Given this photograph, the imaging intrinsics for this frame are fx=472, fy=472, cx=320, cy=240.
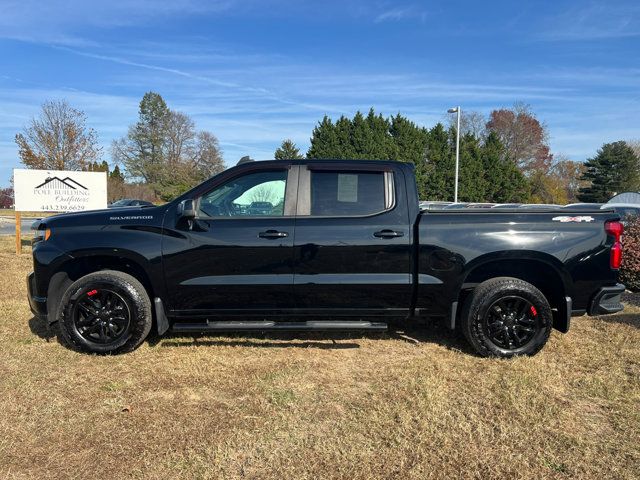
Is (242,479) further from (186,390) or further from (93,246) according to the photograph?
(93,246)

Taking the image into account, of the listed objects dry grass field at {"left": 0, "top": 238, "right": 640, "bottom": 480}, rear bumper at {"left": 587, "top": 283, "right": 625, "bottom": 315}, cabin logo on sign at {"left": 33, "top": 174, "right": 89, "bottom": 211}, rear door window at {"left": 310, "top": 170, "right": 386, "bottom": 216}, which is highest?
cabin logo on sign at {"left": 33, "top": 174, "right": 89, "bottom": 211}

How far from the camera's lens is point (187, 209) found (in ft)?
13.9

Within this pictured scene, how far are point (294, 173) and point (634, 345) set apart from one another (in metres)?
3.84

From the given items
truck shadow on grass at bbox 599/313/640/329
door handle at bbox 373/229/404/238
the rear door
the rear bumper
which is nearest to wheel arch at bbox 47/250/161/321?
the rear door

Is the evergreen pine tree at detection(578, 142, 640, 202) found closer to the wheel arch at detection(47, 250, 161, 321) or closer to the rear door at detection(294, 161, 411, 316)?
the rear door at detection(294, 161, 411, 316)

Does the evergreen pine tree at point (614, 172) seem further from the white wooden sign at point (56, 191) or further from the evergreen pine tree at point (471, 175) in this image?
the white wooden sign at point (56, 191)

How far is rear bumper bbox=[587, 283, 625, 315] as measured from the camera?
4277mm

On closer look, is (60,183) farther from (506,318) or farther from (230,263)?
(506,318)

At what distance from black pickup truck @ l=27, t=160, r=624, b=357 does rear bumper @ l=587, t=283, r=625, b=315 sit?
11 mm

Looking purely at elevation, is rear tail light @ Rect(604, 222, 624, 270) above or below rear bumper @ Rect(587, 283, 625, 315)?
above

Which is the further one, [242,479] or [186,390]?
[186,390]

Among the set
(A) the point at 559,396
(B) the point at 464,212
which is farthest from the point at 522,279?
(A) the point at 559,396

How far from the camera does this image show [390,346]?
15.6 feet

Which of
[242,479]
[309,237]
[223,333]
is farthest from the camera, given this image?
[223,333]
